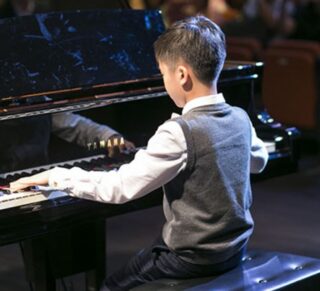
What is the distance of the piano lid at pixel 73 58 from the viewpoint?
3.25 m

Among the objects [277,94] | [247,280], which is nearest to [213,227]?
[247,280]

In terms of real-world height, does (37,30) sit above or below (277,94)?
above

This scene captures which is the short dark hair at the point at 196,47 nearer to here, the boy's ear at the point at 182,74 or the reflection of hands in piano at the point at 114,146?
the boy's ear at the point at 182,74

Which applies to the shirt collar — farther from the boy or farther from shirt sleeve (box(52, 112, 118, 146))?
shirt sleeve (box(52, 112, 118, 146))

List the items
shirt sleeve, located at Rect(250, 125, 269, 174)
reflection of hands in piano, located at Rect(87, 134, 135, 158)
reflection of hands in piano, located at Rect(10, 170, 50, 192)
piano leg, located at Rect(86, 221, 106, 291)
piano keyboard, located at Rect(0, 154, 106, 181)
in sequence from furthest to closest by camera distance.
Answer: piano leg, located at Rect(86, 221, 106, 291) < reflection of hands in piano, located at Rect(87, 134, 135, 158) < piano keyboard, located at Rect(0, 154, 106, 181) < shirt sleeve, located at Rect(250, 125, 269, 174) < reflection of hands in piano, located at Rect(10, 170, 50, 192)

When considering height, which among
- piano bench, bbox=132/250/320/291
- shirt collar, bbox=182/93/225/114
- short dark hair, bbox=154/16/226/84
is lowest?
piano bench, bbox=132/250/320/291

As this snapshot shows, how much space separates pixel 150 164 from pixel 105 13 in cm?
124

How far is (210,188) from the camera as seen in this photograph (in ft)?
8.86

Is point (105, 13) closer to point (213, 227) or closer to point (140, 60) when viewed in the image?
point (140, 60)

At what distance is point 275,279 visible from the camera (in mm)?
2893

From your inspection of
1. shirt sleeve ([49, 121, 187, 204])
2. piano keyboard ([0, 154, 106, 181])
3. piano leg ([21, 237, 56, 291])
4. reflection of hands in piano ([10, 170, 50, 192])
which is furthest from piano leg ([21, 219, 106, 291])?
shirt sleeve ([49, 121, 187, 204])

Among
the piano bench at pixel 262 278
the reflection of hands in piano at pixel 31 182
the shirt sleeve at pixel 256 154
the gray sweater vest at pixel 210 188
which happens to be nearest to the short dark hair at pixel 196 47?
the gray sweater vest at pixel 210 188

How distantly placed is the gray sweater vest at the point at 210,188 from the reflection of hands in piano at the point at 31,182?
381 mm

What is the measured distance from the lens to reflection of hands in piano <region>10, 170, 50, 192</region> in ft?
9.07
